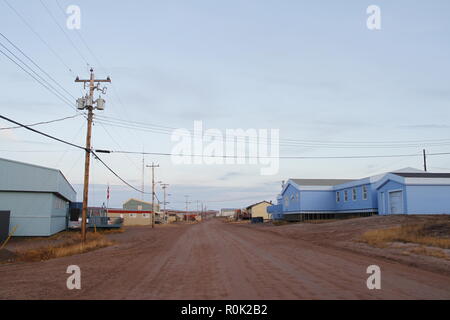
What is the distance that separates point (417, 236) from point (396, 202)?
16678 millimetres

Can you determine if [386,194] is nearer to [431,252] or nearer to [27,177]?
[431,252]

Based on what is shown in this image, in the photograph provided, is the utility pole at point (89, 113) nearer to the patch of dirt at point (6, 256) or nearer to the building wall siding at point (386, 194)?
the patch of dirt at point (6, 256)

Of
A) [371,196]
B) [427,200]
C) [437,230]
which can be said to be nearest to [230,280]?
[437,230]

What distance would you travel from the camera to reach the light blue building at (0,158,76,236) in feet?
98.4

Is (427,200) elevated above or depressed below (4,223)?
above

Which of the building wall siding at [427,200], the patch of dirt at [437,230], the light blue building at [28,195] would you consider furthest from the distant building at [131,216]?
the patch of dirt at [437,230]

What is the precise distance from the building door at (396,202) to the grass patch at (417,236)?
36.3 feet

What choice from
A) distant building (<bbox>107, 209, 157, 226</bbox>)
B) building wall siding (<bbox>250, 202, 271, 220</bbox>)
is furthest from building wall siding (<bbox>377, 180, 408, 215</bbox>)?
building wall siding (<bbox>250, 202, 271, 220</bbox>)

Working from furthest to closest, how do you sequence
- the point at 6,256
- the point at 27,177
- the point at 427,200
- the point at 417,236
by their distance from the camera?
the point at 427,200
the point at 27,177
the point at 417,236
the point at 6,256

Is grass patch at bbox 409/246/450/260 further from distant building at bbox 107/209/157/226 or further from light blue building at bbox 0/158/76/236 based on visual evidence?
distant building at bbox 107/209/157/226

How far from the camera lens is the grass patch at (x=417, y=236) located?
1856 cm

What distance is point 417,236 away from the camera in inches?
814

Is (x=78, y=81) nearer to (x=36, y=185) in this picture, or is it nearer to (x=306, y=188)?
(x=36, y=185)

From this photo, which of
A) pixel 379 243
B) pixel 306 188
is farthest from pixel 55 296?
pixel 306 188
